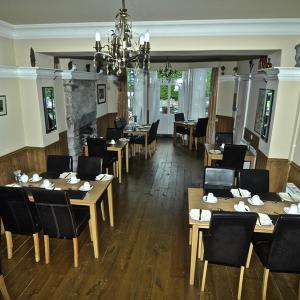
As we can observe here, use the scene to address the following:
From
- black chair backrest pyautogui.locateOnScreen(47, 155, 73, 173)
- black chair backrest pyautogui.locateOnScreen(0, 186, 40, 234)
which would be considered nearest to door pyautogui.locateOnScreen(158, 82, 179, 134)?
black chair backrest pyautogui.locateOnScreen(47, 155, 73, 173)

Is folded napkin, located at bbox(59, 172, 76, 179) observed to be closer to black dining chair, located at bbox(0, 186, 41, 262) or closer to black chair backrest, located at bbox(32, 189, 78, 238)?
black dining chair, located at bbox(0, 186, 41, 262)

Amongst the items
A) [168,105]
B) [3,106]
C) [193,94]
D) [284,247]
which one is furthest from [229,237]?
[168,105]

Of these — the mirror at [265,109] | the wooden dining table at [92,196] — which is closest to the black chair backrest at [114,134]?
the wooden dining table at [92,196]

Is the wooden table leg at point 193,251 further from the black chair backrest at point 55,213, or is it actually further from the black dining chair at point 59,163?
the black dining chair at point 59,163

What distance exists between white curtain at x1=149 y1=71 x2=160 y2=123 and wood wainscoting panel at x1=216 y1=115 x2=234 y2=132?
8.73 feet

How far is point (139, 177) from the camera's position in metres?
6.44

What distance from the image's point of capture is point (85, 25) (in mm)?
4305

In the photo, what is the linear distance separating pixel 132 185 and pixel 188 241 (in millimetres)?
2328

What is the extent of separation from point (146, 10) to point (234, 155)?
10.7ft

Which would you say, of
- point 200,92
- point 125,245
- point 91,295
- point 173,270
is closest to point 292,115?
point 173,270

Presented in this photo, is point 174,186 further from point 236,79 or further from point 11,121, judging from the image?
point 236,79

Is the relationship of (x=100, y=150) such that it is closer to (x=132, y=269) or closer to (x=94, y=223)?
(x=94, y=223)

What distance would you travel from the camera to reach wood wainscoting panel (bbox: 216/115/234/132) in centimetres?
885

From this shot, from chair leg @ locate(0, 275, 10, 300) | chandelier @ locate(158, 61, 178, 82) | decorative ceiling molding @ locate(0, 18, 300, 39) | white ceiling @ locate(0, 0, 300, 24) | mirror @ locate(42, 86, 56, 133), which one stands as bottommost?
chair leg @ locate(0, 275, 10, 300)
